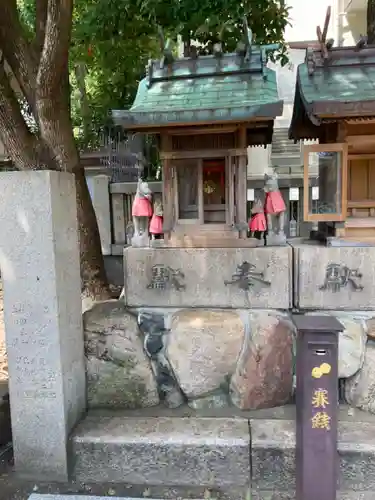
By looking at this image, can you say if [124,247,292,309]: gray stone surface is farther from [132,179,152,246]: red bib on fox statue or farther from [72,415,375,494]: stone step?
[72,415,375,494]: stone step

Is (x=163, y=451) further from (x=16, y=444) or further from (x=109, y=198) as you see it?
(x=109, y=198)

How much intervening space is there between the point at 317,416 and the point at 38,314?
236 cm

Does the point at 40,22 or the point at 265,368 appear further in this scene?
the point at 40,22

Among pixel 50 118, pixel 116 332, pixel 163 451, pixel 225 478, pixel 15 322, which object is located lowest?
pixel 225 478

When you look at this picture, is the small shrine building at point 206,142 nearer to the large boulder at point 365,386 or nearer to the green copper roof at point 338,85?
the green copper roof at point 338,85

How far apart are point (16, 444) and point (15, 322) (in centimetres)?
108

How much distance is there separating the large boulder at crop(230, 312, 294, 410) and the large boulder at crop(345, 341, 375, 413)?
58 cm

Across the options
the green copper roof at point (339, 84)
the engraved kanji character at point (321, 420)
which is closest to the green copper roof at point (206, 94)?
the green copper roof at point (339, 84)

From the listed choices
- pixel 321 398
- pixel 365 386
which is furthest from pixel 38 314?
pixel 365 386

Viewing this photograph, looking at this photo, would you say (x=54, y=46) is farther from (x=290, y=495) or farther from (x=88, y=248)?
(x=290, y=495)

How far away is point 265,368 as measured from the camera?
4.02 metres

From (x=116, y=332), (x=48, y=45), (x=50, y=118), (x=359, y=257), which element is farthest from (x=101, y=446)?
(x=48, y=45)

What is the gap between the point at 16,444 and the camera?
3.72m

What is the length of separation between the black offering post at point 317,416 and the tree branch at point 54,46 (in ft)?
12.9
